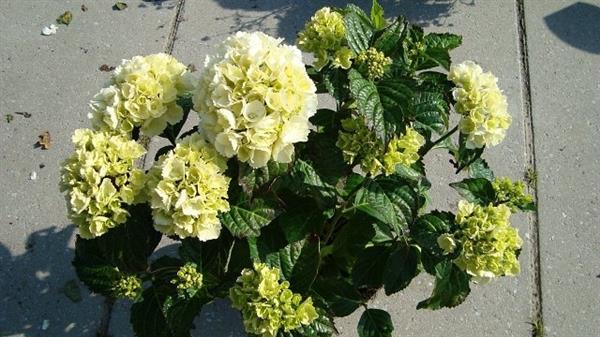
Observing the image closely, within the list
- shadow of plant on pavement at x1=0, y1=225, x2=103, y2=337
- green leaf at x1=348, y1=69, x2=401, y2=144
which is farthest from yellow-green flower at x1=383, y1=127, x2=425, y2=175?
shadow of plant on pavement at x1=0, y1=225, x2=103, y2=337

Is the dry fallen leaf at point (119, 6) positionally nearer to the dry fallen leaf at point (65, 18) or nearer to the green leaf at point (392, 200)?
the dry fallen leaf at point (65, 18)

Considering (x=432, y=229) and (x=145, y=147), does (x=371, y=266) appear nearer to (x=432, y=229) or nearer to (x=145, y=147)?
(x=432, y=229)

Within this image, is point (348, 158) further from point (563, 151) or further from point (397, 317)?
point (563, 151)

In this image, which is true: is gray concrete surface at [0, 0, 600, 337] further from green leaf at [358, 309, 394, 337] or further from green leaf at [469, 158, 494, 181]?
green leaf at [469, 158, 494, 181]

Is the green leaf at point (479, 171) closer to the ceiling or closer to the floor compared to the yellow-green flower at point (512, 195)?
closer to the floor

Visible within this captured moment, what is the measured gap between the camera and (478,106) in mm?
1850

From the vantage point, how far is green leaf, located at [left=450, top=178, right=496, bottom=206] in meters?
2.04

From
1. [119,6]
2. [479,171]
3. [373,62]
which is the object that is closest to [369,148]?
[373,62]

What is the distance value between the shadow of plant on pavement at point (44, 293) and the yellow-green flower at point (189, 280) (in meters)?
1.13

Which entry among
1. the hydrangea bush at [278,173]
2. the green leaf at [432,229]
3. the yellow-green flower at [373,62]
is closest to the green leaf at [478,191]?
the hydrangea bush at [278,173]

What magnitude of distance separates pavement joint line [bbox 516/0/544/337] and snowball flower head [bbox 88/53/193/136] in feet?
6.52

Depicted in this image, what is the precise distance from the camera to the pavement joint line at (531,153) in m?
2.92

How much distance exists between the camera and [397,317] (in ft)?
9.42

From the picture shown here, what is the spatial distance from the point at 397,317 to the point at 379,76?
1448 millimetres
